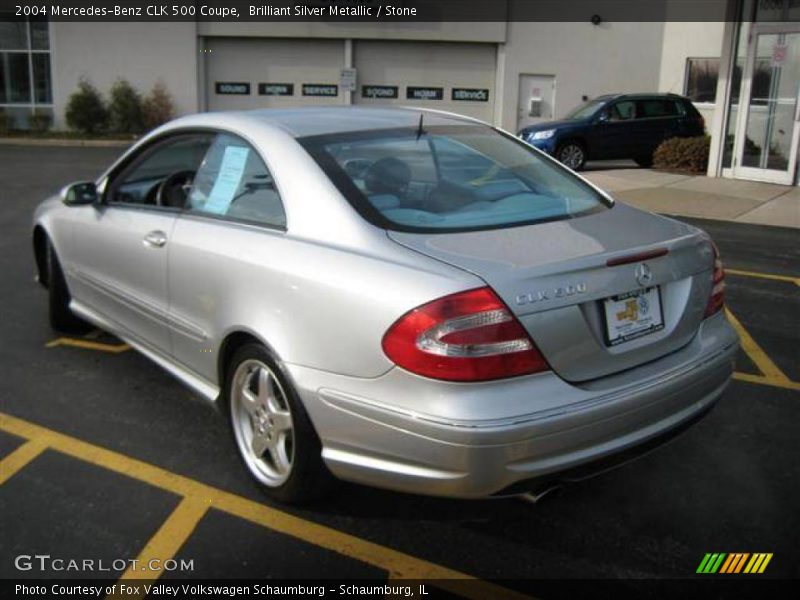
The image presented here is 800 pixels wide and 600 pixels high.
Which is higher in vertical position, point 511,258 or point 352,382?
point 511,258

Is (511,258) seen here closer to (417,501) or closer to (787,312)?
(417,501)

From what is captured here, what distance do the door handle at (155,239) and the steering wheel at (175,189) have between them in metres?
0.21

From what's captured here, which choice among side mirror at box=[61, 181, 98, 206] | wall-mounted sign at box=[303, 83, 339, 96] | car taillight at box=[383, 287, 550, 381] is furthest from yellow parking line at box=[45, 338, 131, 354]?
wall-mounted sign at box=[303, 83, 339, 96]

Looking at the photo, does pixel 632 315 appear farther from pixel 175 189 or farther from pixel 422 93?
pixel 422 93

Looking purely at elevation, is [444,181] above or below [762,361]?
above

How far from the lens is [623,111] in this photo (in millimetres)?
16641

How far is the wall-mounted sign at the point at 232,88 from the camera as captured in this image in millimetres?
24969

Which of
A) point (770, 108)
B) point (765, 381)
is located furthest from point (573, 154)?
point (765, 381)

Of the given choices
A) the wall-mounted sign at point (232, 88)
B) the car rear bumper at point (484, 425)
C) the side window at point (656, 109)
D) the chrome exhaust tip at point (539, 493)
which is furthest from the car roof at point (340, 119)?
the wall-mounted sign at point (232, 88)

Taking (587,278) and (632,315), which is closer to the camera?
(587,278)

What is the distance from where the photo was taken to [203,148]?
3.87 metres

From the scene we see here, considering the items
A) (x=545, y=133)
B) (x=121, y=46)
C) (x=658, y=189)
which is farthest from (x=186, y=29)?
(x=658, y=189)

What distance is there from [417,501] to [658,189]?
1090 centimetres

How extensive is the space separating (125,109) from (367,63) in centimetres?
736
